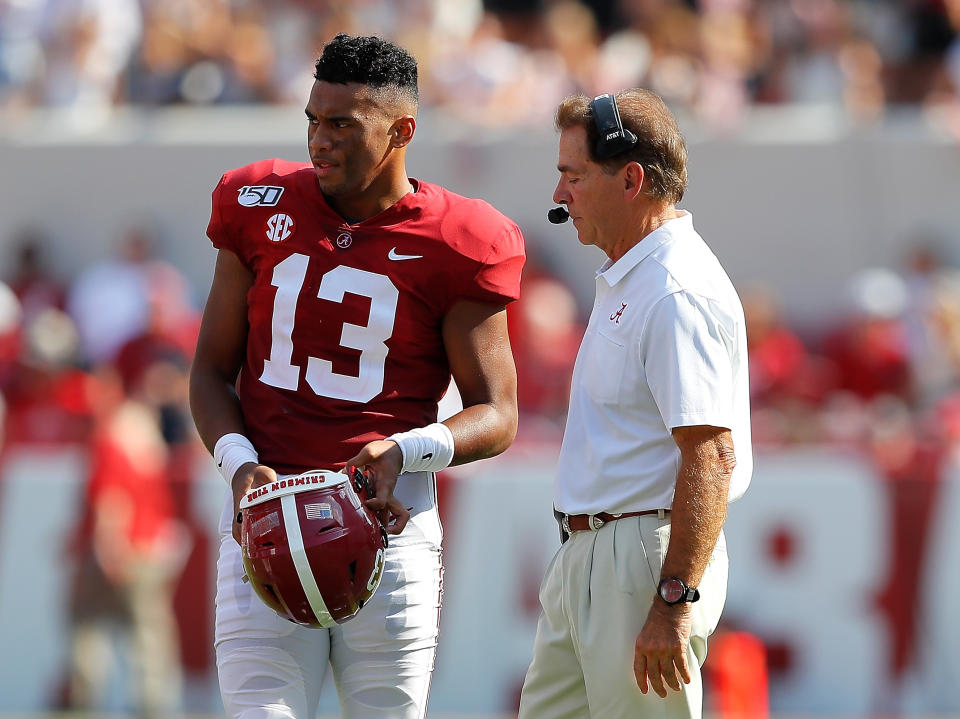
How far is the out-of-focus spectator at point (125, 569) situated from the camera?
833 cm

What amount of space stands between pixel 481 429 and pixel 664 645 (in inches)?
27.0

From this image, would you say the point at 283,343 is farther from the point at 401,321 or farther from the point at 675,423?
the point at 675,423

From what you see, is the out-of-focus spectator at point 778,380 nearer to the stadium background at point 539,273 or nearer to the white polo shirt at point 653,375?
the stadium background at point 539,273

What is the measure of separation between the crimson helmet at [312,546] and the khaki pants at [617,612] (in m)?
0.60

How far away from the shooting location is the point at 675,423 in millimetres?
3615

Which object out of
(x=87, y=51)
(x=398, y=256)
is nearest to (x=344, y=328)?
(x=398, y=256)

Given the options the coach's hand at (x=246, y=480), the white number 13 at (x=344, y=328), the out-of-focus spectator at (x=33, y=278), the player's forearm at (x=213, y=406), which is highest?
the out-of-focus spectator at (x=33, y=278)

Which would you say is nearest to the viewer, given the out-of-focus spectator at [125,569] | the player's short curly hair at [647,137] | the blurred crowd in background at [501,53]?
the player's short curly hair at [647,137]

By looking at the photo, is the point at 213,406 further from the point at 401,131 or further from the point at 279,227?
the point at 401,131

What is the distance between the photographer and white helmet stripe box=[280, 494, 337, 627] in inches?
138

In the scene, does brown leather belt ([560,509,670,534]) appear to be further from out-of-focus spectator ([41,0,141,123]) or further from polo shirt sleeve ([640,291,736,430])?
out-of-focus spectator ([41,0,141,123])

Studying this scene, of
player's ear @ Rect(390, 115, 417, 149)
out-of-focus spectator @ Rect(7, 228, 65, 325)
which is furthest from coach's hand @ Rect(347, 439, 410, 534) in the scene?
out-of-focus spectator @ Rect(7, 228, 65, 325)

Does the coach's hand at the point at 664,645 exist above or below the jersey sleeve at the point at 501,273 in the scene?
below

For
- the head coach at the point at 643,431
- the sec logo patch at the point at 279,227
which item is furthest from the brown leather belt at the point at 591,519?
the sec logo patch at the point at 279,227
